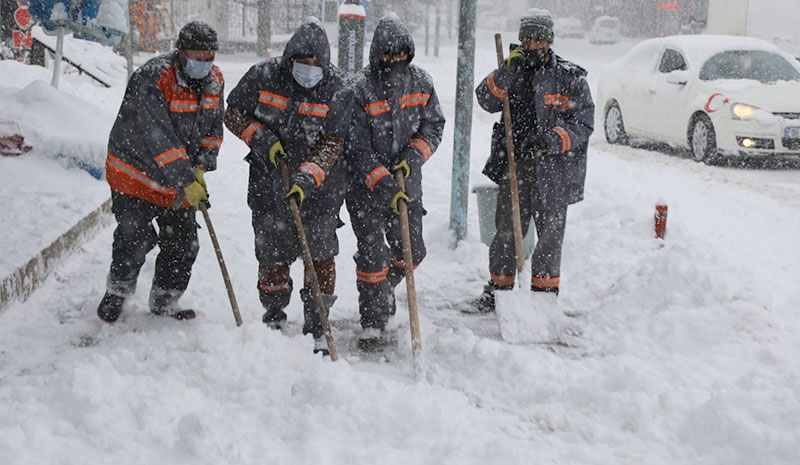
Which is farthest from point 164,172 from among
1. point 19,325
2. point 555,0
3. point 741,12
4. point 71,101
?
point 555,0

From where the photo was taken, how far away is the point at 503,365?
4.22m

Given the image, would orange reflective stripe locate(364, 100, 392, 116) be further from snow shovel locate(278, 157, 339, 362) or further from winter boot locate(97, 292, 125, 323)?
winter boot locate(97, 292, 125, 323)

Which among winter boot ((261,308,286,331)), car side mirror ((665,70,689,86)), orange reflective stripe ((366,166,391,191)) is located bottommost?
winter boot ((261,308,286,331))

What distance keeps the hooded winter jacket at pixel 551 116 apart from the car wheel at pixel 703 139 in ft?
19.4

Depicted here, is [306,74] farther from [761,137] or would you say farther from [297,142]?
[761,137]

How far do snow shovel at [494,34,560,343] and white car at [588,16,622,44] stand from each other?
38.3 m

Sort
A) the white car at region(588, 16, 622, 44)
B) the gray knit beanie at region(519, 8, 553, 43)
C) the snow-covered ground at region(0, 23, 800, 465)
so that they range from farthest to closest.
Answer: the white car at region(588, 16, 622, 44)
the gray knit beanie at region(519, 8, 553, 43)
the snow-covered ground at region(0, 23, 800, 465)

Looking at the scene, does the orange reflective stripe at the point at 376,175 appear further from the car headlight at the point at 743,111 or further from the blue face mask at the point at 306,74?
the car headlight at the point at 743,111

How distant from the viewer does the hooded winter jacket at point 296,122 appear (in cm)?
436

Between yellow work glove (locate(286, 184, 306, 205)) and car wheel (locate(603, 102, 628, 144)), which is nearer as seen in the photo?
yellow work glove (locate(286, 184, 306, 205))

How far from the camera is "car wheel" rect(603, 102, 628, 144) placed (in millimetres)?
12617

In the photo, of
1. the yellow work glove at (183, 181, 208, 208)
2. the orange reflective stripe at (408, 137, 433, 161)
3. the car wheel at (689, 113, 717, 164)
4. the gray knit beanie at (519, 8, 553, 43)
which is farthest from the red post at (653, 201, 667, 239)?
the car wheel at (689, 113, 717, 164)

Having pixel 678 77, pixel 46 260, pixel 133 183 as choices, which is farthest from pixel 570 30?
pixel 133 183

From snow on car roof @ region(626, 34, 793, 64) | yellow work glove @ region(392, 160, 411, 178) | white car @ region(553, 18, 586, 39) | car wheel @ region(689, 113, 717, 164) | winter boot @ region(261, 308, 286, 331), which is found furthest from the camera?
white car @ region(553, 18, 586, 39)
